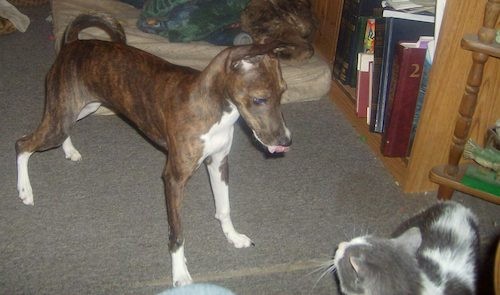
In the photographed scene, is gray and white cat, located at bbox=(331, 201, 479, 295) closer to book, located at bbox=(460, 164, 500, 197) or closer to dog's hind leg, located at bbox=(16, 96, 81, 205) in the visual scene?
book, located at bbox=(460, 164, 500, 197)

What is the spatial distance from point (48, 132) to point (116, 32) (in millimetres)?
524

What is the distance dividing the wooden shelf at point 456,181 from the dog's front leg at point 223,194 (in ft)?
2.91

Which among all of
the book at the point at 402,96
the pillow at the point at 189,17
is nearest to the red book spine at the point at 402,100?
the book at the point at 402,96

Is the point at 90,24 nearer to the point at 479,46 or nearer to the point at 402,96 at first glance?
the point at 402,96

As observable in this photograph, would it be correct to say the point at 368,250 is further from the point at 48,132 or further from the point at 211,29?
the point at 211,29

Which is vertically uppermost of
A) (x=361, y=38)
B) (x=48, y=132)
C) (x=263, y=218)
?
(x=361, y=38)

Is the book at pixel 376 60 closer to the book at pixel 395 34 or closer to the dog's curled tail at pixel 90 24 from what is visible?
the book at pixel 395 34

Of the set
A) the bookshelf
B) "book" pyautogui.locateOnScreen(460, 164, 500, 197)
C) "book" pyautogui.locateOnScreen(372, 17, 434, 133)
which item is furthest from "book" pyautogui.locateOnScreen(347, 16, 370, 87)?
"book" pyautogui.locateOnScreen(460, 164, 500, 197)

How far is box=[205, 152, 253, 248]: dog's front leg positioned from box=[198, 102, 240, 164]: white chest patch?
0.10 meters

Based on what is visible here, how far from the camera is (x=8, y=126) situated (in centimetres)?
268

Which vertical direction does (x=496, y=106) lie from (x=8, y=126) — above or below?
above

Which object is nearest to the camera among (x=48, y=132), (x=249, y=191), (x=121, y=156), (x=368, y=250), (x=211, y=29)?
(x=368, y=250)

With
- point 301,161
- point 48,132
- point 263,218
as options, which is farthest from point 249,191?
point 48,132

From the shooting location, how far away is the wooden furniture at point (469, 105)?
1.84 meters
